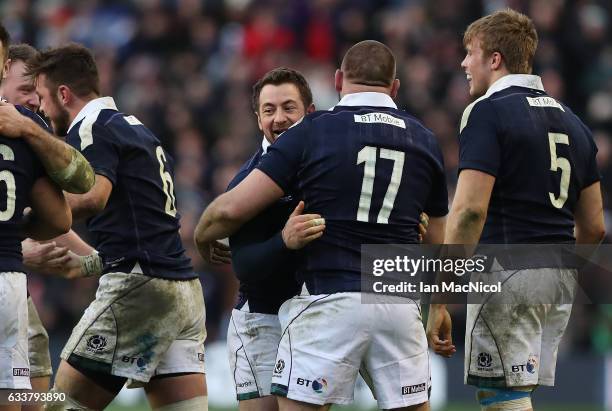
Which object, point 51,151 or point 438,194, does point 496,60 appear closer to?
point 438,194

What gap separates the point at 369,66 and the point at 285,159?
0.71 metres

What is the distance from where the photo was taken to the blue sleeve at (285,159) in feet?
20.6

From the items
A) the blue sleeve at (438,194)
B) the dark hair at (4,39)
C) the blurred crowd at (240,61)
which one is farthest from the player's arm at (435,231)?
the blurred crowd at (240,61)

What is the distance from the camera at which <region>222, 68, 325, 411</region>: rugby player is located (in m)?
6.51

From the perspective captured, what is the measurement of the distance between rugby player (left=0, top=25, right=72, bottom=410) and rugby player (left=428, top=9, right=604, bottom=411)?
7.25 feet

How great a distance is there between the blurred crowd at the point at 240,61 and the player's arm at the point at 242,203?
25.9 feet

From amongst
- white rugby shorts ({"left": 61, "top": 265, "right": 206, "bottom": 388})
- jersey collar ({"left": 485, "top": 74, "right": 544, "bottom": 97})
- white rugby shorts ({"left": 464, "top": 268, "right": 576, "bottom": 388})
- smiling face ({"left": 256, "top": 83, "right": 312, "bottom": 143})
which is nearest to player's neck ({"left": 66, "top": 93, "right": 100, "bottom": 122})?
white rugby shorts ({"left": 61, "top": 265, "right": 206, "bottom": 388})

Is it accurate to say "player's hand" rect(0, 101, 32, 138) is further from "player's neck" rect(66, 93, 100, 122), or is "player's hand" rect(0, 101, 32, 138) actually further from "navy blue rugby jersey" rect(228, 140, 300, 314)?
"navy blue rugby jersey" rect(228, 140, 300, 314)

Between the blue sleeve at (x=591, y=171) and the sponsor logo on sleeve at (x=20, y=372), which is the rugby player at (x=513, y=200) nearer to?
the blue sleeve at (x=591, y=171)

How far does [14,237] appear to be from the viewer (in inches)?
236

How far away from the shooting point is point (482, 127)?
668 cm

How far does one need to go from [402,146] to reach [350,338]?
1057 millimetres

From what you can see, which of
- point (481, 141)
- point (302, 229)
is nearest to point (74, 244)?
point (302, 229)

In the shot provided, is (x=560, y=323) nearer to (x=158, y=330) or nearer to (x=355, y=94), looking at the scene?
(x=355, y=94)
